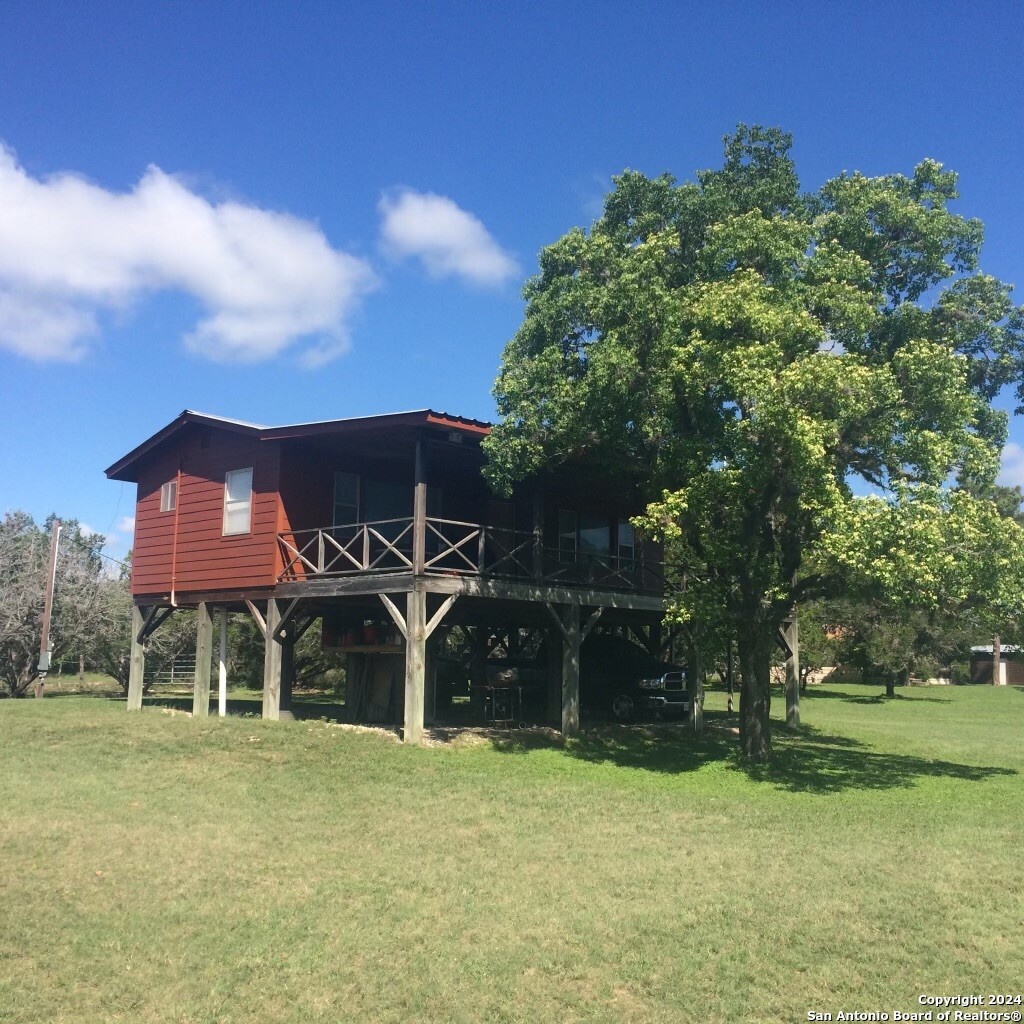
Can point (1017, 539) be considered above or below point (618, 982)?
above

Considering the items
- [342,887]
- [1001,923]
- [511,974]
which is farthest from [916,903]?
[342,887]

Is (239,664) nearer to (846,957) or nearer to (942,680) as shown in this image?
(846,957)

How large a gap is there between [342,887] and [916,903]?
15.1 feet

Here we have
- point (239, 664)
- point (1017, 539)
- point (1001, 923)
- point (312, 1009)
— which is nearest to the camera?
point (312, 1009)

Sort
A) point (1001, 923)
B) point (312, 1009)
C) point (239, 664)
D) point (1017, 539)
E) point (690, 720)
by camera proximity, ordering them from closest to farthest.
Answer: point (312, 1009), point (1001, 923), point (1017, 539), point (690, 720), point (239, 664)

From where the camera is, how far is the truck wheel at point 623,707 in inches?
851

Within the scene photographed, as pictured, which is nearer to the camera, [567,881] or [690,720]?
[567,881]

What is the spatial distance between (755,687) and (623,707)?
20.5 feet

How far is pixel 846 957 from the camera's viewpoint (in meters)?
6.54

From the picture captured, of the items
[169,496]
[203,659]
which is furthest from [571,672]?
[169,496]

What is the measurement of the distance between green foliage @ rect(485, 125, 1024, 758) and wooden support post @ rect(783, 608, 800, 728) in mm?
7857

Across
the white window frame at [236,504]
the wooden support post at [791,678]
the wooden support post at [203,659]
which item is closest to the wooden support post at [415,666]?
the white window frame at [236,504]

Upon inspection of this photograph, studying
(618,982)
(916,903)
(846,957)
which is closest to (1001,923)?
(916,903)

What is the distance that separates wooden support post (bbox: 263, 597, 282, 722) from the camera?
17.9 meters
